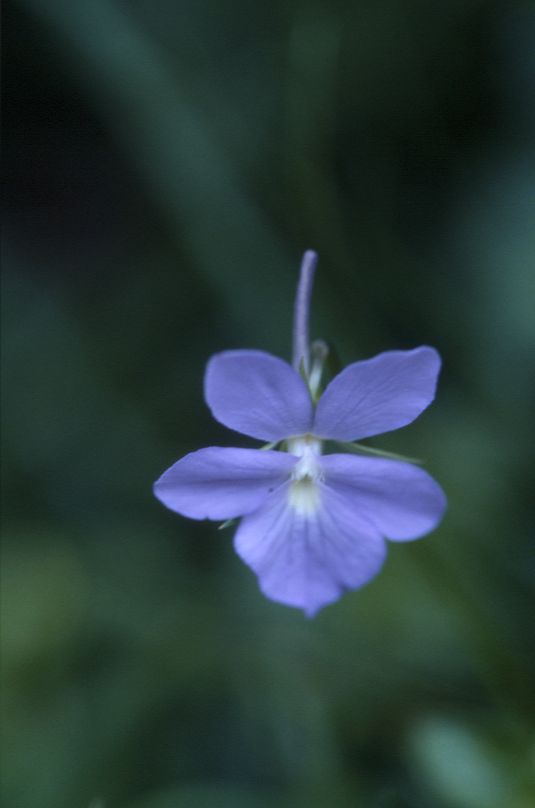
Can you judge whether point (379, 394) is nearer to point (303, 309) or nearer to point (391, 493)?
point (391, 493)

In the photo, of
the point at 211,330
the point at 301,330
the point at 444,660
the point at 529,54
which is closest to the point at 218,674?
the point at 444,660

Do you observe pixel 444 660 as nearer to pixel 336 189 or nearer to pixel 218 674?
pixel 218 674

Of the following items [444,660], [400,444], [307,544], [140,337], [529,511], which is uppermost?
[140,337]

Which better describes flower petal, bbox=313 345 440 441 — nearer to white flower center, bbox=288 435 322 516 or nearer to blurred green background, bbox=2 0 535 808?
white flower center, bbox=288 435 322 516

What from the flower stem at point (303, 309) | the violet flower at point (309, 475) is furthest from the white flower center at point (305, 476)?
the flower stem at point (303, 309)

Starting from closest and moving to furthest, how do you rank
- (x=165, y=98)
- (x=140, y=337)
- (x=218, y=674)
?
(x=218, y=674)
(x=165, y=98)
(x=140, y=337)

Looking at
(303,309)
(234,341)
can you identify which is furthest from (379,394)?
(234,341)

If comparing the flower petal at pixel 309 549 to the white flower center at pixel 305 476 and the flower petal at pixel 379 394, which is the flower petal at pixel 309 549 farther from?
the flower petal at pixel 379 394

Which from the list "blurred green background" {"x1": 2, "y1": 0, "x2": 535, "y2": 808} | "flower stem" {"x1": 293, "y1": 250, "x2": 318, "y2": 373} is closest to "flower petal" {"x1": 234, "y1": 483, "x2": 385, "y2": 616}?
"flower stem" {"x1": 293, "y1": 250, "x2": 318, "y2": 373}
